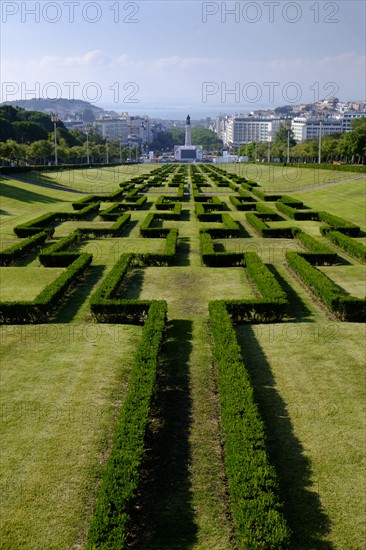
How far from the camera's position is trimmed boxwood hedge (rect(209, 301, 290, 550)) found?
6.41 m

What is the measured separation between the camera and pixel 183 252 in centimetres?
2444

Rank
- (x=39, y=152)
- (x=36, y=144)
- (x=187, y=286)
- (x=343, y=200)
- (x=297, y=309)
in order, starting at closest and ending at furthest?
(x=297, y=309)
(x=187, y=286)
(x=343, y=200)
(x=39, y=152)
(x=36, y=144)

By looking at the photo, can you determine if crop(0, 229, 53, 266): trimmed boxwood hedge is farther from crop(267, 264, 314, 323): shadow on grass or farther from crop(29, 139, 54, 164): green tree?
crop(29, 139, 54, 164): green tree

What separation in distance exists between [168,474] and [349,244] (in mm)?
18368

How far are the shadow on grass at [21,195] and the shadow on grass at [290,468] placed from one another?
36601 millimetres

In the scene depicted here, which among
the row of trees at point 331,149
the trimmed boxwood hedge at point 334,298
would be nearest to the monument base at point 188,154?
the row of trees at point 331,149

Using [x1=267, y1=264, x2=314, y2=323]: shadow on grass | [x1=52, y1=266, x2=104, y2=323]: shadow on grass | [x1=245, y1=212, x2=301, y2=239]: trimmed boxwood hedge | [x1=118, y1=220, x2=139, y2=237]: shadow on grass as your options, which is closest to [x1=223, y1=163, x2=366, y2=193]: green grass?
[x1=245, y1=212, x2=301, y2=239]: trimmed boxwood hedge

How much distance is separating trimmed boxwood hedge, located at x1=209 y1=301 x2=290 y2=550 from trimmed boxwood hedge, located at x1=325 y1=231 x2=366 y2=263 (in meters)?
13.6

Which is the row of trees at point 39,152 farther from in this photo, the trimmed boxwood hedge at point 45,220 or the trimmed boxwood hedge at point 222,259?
the trimmed boxwood hedge at point 222,259

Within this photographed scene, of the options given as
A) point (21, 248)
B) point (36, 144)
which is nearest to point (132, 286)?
point (21, 248)

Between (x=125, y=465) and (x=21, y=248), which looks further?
(x=21, y=248)

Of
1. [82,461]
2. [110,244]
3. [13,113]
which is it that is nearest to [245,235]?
[110,244]

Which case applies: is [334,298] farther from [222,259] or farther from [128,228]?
[128,228]

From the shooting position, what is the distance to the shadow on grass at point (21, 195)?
43872mm
